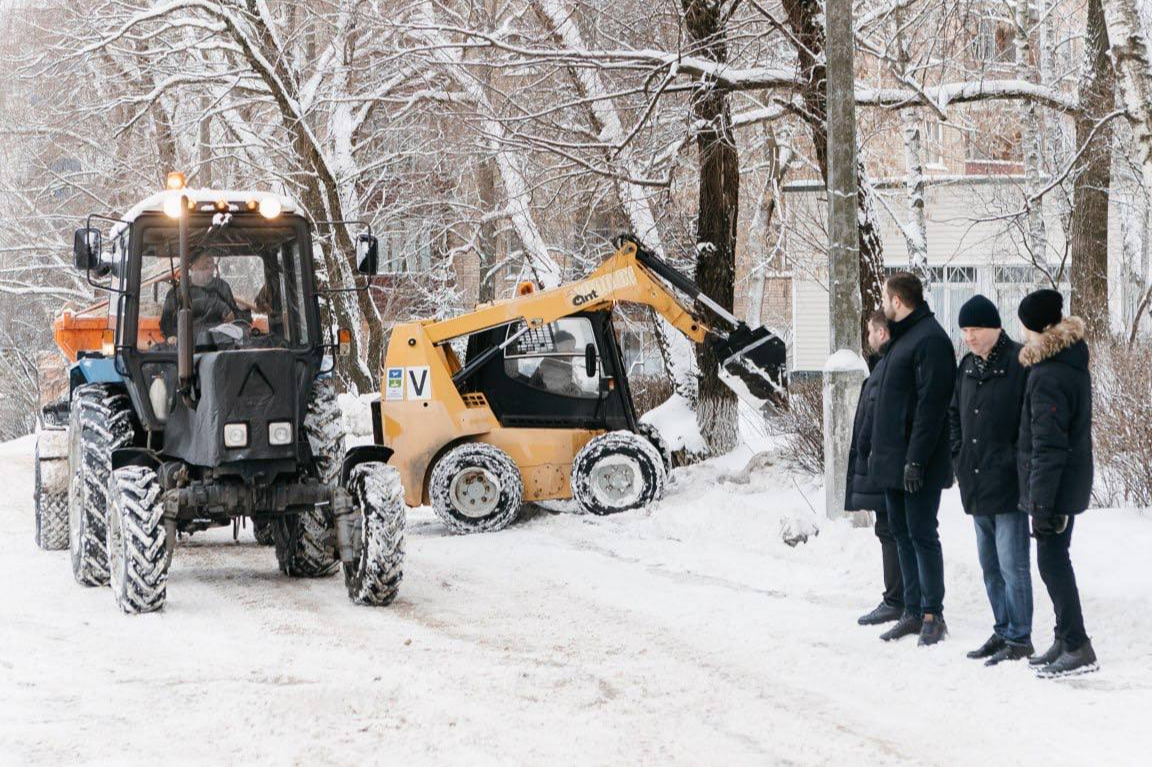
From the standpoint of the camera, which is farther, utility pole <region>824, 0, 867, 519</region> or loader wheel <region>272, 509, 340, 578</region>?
utility pole <region>824, 0, 867, 519</region>

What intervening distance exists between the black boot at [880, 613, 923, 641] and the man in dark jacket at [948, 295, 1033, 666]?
1.72 feet

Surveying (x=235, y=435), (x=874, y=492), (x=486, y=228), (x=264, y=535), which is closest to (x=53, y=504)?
(x=264, y=535)

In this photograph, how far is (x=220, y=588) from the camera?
10406 millimetres

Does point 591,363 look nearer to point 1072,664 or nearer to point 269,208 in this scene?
point 269,208

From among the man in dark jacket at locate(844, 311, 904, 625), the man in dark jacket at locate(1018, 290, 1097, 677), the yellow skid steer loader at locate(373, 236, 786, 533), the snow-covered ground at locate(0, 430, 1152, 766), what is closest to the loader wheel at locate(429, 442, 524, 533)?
the yellow skid steer loader at locate(373, 236, 786, 533)

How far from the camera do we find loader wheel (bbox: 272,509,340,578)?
10719 mm

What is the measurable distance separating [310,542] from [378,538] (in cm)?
160

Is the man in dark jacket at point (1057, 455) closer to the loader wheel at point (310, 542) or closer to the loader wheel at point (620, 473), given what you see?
the loader wheel at point (310, 542)

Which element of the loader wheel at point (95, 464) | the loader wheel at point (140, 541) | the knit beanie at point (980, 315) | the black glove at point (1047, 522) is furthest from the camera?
the loader wheel at point (95, 464)

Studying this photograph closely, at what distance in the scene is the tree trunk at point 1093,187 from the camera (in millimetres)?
17484

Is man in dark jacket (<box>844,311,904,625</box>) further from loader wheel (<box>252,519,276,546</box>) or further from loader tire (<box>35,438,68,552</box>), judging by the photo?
loader tire (<box>35,438,68,552</box>)

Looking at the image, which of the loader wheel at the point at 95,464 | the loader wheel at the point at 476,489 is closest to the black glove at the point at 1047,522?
the loader wheel at the point at 95,464

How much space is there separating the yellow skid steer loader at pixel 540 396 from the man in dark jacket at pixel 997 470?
19.9 feet

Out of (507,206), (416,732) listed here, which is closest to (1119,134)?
(507,206)
